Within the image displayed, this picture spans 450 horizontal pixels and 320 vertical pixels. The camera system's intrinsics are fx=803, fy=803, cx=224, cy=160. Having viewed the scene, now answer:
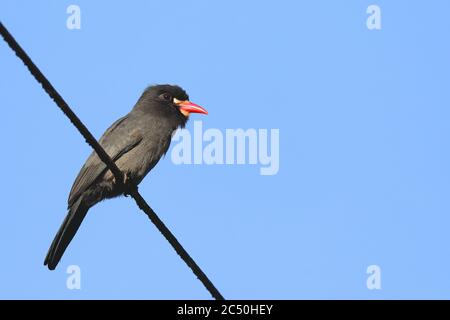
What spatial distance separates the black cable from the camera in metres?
4.14

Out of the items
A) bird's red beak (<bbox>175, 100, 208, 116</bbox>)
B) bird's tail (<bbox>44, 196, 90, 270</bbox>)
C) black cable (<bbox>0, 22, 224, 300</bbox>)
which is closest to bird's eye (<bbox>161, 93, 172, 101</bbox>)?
bird's red beak (<bbox>175, 100, 208, 116</bbox>)

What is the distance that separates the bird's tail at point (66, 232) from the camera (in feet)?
23.8

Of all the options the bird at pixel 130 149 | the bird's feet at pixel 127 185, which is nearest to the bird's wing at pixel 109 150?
the bird at pixel 130 149

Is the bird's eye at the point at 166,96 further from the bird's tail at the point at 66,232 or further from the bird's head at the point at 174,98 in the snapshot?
the bird's tail at the point at 66,232

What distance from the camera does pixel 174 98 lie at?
29.5 ft

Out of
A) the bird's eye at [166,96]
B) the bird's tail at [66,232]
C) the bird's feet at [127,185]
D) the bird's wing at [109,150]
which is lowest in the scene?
the bird's tail at [66,232]

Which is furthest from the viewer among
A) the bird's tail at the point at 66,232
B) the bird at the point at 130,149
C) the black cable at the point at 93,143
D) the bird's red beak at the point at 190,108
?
the bird's red beak at the point at 190,108

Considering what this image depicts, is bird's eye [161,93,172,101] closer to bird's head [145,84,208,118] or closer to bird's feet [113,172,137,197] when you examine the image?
bird's head [145,84,208,118]

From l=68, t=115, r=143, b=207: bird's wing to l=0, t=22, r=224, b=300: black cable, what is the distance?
66.1 inches

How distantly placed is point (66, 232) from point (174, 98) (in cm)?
222

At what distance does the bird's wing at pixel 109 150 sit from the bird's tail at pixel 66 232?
0.30ft

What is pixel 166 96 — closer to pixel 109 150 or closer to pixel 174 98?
pixel 174 98
